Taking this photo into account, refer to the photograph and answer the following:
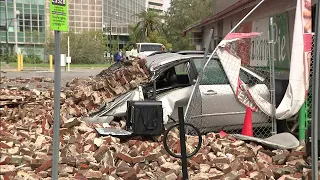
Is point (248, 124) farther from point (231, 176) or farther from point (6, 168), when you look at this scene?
point (6, 168)

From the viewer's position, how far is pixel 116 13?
87875 mm

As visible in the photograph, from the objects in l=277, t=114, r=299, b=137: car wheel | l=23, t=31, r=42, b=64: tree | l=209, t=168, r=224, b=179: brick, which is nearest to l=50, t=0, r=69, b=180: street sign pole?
l=209, t=168, r=224, b=179: brick

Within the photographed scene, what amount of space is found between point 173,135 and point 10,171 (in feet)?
8.02

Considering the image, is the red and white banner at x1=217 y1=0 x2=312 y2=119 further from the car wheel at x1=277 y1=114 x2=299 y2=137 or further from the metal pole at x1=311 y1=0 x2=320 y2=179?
the metal pole at x1=311 y1=0 x2=320 y2=179

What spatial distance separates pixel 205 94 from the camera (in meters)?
6.89

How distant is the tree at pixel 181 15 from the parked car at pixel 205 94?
49.2 m

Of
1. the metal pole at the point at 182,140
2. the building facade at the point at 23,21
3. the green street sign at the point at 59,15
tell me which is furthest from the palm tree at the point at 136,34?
the green street sign at the point at 59,15

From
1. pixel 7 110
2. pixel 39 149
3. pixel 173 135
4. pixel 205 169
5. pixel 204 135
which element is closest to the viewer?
pixel 205 169

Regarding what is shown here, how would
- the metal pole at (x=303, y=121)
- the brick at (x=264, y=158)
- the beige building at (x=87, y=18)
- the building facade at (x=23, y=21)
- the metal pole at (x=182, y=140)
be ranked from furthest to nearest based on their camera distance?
the beige building at (x=87, y=18)
the building facade at (x=23, y=21)
the metal pole at (x=303, y=121)
the brick at (x=264, y=158)
the metal pole at (x=182, y=140)

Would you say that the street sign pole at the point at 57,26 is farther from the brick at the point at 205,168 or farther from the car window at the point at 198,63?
the car window at the point at 198,63

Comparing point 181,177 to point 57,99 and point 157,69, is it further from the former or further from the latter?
point 157,69

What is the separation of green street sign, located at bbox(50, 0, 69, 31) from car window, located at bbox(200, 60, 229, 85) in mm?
3938

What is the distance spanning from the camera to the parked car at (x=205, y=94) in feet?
22.7

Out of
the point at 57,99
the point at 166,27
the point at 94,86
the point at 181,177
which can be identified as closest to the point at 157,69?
the point at 94,86
